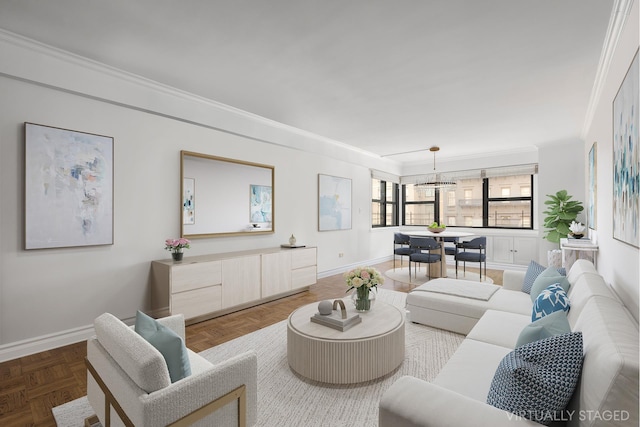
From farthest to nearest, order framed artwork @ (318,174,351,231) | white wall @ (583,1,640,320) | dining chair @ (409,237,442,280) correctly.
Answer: framed artwork @ (318,174,351,231)
dining chair @ (409,237,442,280)
white wall @ (583,1,640,320)

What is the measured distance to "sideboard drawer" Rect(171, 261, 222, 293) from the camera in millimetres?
3258

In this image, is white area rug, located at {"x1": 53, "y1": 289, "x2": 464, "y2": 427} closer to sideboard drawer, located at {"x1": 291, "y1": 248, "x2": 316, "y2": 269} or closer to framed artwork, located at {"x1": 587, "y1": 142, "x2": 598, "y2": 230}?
sideboard drawer, located at {"x1": 291, "y1": 248, "x2": 316, "y2": 269}

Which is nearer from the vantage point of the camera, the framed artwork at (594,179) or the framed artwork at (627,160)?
the framed artwork at (627,160)

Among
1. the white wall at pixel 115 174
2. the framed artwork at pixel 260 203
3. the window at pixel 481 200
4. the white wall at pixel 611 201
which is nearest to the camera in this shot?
the white wall at pixel 611 201

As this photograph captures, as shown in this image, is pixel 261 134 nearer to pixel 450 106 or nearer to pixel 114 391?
pixel 450 106

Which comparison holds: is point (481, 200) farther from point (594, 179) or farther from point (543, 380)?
point (543, 380)

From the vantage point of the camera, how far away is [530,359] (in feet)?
3.96

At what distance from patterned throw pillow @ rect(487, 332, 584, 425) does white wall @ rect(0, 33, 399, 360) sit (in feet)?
11.3

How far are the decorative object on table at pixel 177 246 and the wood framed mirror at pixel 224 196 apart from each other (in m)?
0.27

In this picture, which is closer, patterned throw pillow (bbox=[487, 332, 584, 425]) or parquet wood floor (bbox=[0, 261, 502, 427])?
patterned throw pillow (bbox=[487, 332, 584, 425])

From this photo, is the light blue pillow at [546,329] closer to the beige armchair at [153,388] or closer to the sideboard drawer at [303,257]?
the beige armchair at [153,388]

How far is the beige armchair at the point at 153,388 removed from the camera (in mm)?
1252

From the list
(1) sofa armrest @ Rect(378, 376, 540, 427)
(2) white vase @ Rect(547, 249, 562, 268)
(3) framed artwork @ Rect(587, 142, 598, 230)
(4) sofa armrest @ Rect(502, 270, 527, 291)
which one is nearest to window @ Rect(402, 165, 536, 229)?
(2) white vase @ Rect(547, 249, 562, 268)

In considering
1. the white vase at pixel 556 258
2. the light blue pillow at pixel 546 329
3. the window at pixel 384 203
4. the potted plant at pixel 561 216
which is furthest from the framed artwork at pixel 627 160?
the window at pixel 384 203
